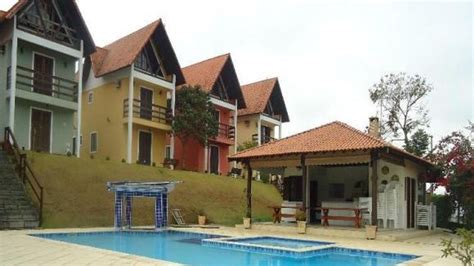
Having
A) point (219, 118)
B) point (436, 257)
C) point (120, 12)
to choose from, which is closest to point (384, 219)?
point (436, 257)

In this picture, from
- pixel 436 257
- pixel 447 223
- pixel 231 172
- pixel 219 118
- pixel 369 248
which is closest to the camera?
pixel 436 257

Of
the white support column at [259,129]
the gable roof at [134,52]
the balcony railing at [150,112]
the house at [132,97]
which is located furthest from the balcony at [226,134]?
the balcony railing at [150,112]

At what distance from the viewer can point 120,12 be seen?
14.5m

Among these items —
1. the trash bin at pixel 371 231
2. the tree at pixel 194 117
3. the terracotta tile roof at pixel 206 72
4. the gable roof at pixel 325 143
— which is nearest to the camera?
the trash bin at pixel 371 231

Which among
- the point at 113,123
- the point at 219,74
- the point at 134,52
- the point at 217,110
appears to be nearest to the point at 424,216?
the point at 134,52

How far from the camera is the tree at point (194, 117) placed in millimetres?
28578

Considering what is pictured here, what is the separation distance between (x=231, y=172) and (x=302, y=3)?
19503 millimetres

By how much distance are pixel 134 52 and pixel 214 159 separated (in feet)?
32.7

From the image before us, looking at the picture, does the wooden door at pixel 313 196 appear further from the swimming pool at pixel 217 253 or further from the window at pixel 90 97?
the window at pixel 90 97

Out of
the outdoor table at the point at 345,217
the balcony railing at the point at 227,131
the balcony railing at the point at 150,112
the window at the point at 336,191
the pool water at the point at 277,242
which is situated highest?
the balcony railing at the point at 150,112

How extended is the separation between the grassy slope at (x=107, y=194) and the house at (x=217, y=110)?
5.64 metres

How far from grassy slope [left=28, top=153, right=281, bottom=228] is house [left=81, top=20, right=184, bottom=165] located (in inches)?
178

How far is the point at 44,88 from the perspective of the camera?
23453 mm

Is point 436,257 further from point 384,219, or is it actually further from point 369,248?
point 384,219
